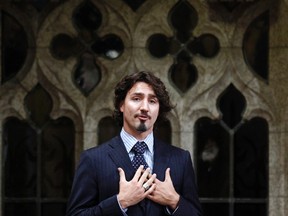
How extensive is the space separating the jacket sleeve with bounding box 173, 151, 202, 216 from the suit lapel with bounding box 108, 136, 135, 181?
0.23m

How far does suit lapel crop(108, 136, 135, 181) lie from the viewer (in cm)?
317

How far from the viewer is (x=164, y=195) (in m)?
3.11

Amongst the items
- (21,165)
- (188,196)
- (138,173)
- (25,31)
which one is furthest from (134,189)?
(25,31)

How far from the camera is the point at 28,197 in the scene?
4.98m

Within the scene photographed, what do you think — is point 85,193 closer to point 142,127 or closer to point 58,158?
point 142,127

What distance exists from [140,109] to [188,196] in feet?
1.37

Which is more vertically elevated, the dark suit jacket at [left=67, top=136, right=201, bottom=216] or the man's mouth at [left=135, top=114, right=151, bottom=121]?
the man's mouth at [left=135, top=114, right=151, bottom=121]

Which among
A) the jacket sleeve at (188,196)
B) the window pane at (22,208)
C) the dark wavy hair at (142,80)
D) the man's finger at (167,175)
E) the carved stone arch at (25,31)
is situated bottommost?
the window pane at (22,208)

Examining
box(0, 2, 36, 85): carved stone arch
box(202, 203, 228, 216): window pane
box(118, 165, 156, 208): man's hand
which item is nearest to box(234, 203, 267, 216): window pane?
box(202, 203, 228, 216): window pane

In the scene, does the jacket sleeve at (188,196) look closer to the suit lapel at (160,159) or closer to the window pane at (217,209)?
the suit lapel at (160,159)

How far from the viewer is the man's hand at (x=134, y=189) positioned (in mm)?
3068

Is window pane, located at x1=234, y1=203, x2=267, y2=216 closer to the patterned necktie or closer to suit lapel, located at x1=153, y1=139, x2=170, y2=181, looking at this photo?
Answer: suit lapel, located at x1=153, y1=139, x2=170, y2=181

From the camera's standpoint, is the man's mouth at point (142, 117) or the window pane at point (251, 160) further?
the window pane at point (251, 160)

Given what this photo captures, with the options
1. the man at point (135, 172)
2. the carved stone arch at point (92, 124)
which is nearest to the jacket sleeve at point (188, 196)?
the man at point (135, 172)
